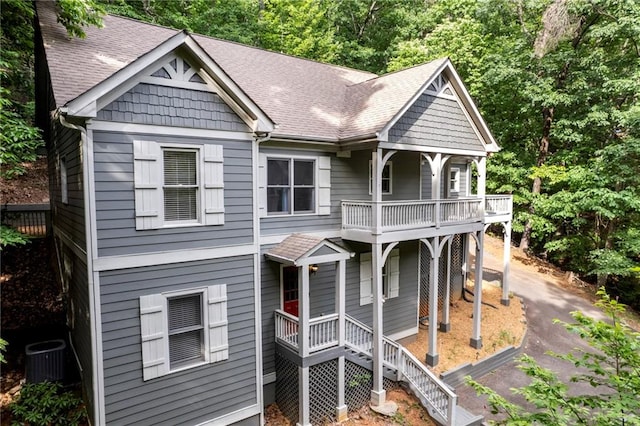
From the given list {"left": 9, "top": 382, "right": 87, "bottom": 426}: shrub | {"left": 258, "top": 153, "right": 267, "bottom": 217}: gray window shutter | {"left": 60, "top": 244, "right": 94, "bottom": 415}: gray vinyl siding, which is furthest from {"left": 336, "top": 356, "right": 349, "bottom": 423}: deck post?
{"left": 9, "top": 382, "right": 87, "bottom": 426}: shrub

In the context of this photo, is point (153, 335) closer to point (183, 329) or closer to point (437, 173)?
point (183, 329)

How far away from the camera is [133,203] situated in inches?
274

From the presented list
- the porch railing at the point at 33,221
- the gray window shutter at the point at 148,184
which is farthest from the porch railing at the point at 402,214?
the porch railing at the point at 33,221

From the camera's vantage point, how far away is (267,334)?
9766 millimetres

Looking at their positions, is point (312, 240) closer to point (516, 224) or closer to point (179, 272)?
point (179, 272)

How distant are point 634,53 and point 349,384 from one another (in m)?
22.1

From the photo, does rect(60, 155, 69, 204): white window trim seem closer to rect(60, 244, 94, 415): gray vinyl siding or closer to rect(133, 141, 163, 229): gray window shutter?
rect(60, 244, 94, 415): gray vinyl siding

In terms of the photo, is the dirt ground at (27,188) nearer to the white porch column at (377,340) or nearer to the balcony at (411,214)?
the balcony at (411,214)

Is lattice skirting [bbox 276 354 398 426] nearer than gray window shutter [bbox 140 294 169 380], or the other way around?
gray window shutter [bbox 140 294 169 380]

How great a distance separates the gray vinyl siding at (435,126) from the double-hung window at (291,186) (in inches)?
103

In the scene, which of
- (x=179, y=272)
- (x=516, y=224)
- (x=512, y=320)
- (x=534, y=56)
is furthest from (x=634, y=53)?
(x=179, y=272)

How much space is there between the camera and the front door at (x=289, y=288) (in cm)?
1029

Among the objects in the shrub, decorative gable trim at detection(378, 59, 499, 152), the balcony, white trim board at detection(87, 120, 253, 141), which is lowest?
the shrub

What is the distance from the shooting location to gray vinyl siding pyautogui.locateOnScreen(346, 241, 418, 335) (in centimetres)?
1173
